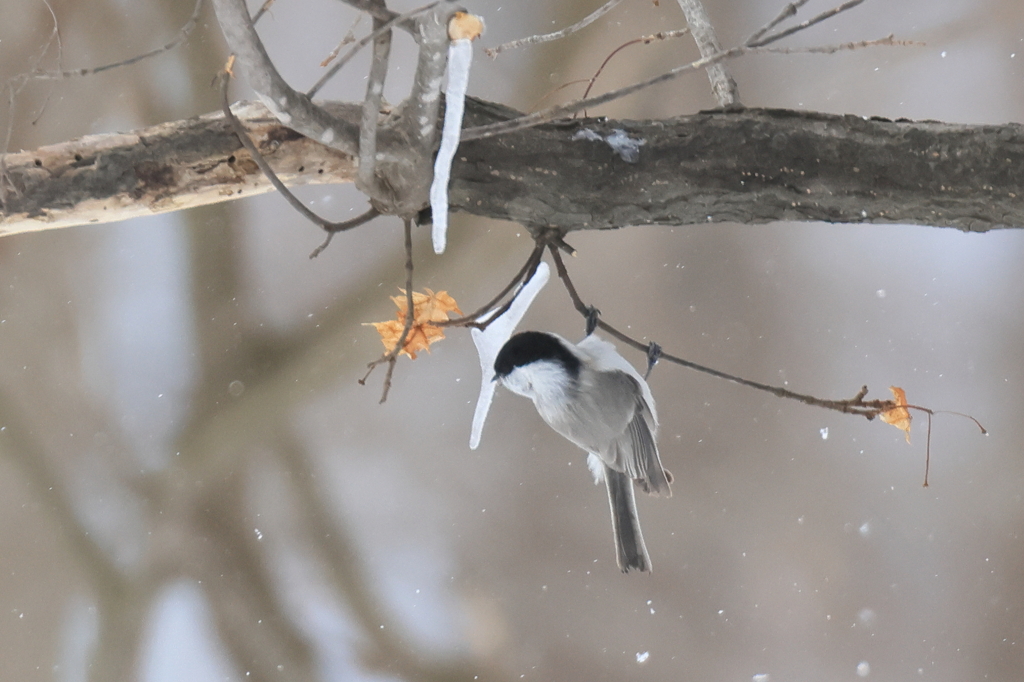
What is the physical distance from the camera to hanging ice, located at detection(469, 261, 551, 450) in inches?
32.2

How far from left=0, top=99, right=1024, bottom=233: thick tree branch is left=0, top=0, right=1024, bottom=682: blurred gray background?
86cm

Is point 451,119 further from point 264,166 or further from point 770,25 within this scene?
point 770,25

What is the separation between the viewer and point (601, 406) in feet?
3.08

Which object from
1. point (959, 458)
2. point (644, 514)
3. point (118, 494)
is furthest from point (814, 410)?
point (118, 494)

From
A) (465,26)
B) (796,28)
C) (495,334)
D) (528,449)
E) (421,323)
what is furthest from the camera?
(528,449)

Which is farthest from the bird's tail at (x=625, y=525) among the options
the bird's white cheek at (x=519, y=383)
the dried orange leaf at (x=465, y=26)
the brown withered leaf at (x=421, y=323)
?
the dried orange leaf at (x=465, y=26)

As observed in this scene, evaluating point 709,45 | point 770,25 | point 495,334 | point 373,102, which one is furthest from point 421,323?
point 709,45

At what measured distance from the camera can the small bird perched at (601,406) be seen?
0.89 meters

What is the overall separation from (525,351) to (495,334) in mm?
55

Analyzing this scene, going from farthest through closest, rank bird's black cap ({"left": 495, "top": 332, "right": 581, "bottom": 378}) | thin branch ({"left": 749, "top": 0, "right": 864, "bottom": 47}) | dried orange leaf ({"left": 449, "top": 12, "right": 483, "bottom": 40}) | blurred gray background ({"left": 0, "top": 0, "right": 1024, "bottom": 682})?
blurred gray background ({"left": 0, "top": 0, "right": 1024, "bottom": 682}) < bird's black cap ({"left": 495, "top": 332, "right": 581, "bottom": 378}) < thin branch ({"left": 749, "top": 0, "right": 864, "bottom": 47}) < dried orange leaf ({"left": 449, "top": 12, "right": 483, "bottom": 40})

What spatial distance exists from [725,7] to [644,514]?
1195 millimetres

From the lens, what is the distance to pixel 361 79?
160 cm

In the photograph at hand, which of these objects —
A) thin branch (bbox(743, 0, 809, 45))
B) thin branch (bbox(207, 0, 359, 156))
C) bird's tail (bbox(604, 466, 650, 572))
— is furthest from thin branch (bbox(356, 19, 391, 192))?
bird's tail (bbox(604, 466, 650, 572))

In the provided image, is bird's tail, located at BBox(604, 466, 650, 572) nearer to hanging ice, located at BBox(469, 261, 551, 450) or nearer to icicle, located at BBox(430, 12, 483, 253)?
hanging ice, located at BBox(469, 261, 551, 450)
